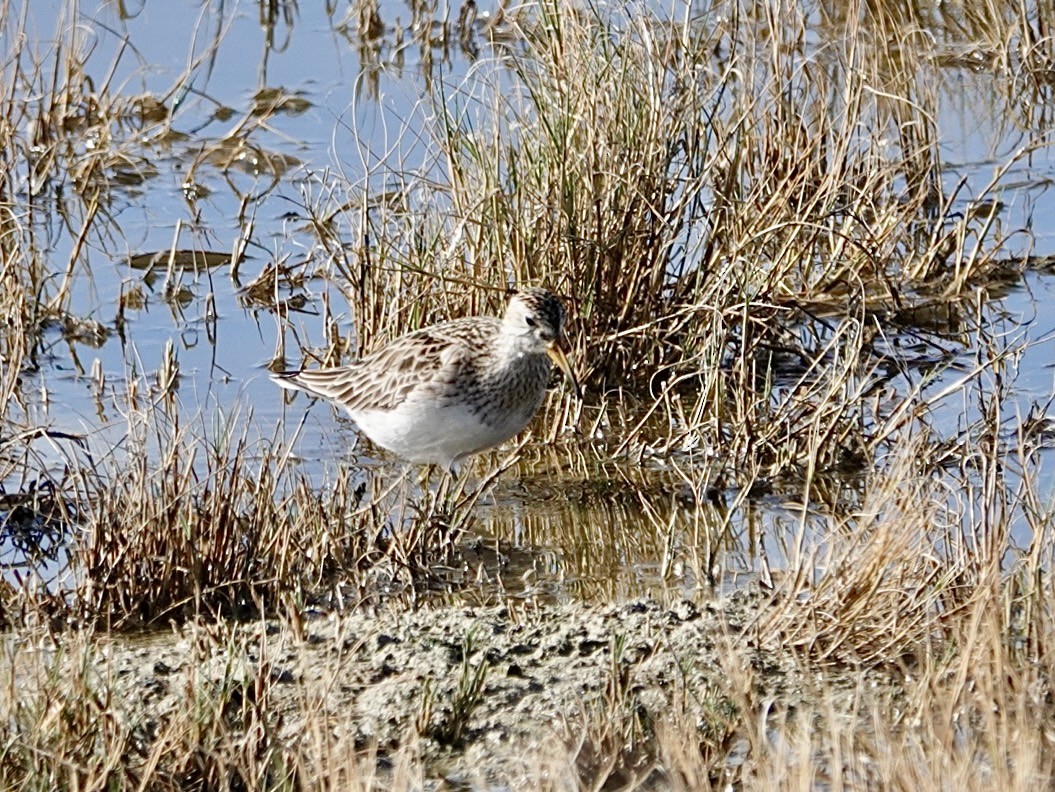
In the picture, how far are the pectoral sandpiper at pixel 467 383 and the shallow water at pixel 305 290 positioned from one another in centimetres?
34

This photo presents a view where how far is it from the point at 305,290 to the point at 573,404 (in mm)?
2225

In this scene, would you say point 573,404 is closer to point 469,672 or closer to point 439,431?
point 439,431

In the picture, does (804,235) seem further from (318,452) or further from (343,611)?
(343,611)

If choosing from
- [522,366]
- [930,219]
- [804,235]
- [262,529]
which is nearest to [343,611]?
[262,529]

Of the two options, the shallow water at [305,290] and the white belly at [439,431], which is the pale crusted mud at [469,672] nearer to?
the shallow water at [305,290]

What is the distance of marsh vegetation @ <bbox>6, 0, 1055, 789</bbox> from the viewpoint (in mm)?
4832

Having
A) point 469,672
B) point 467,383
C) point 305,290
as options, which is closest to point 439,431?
point 467,383

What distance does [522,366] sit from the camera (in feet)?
23.3

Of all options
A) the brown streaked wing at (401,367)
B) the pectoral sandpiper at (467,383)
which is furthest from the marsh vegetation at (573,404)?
the brown streaked wing at (401,367)

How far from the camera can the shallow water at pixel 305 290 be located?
6930mm

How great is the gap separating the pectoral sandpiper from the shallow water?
338mm

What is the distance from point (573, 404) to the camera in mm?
7746

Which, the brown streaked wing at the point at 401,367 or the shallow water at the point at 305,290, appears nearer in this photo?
the shallow water at the point at 305,290

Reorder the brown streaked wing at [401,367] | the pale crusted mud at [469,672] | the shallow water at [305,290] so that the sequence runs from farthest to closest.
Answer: the brown streaked wing at [401,367]
the shallow water at [305,290]
the pale crusted mud at [469,672]
